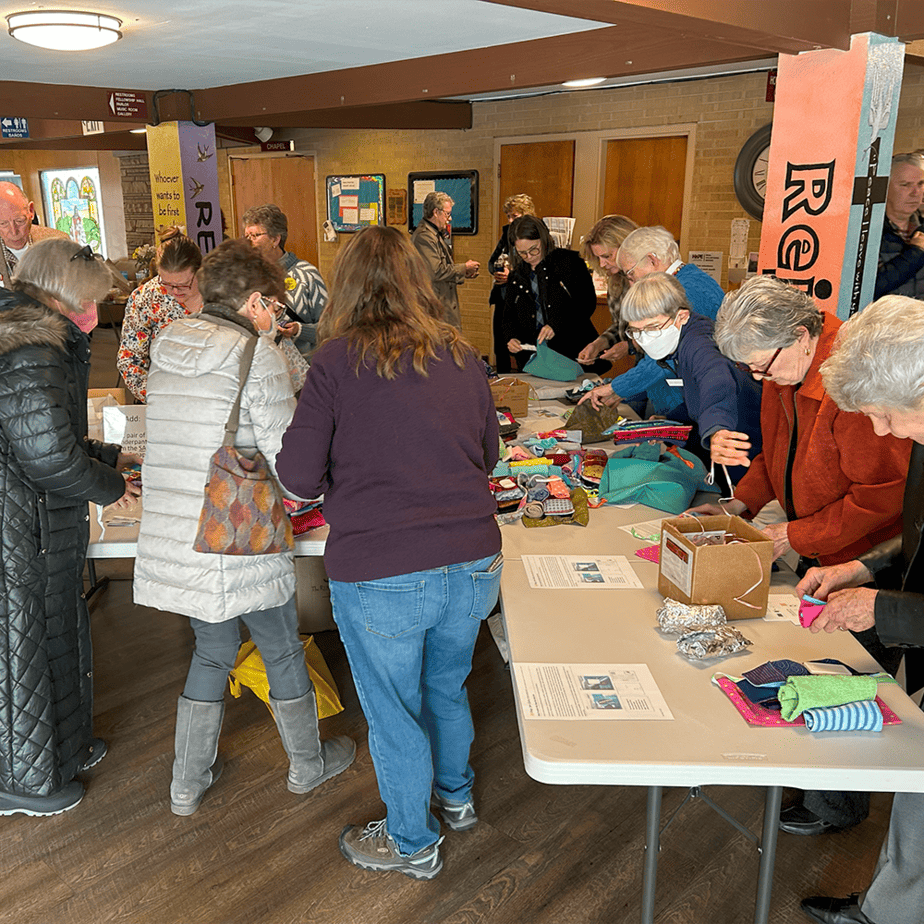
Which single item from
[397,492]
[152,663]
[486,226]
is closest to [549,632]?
[397,492]

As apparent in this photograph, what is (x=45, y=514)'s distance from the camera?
89.9 inches

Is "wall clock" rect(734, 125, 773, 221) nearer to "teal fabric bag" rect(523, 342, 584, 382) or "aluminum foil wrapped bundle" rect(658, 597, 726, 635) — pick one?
"teal fabric bag" rect(523, 342, 584, 382)

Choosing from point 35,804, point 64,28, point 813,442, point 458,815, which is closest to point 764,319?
point 813,442

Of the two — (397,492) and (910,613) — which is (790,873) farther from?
(397,492)

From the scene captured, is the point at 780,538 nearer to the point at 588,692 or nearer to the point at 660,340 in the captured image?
A: the point at 588,692

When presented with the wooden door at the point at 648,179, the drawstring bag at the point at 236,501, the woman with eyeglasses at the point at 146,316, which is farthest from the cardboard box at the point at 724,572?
the wooden door at the point at 648,179

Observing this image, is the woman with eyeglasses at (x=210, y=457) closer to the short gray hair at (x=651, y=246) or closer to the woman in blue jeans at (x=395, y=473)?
the woman in blue jeans at (x=395, y=473)

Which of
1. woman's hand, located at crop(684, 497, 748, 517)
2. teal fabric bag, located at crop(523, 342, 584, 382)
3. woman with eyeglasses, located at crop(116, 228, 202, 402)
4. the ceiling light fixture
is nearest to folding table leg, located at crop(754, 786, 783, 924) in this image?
woman's hand, located at crop(684, 497, 748, 517)

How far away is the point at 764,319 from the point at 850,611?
0.77 metres

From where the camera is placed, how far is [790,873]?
2.22 metres

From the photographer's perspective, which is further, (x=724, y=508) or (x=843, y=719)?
(x=724, y=508)

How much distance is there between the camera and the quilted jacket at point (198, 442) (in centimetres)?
212

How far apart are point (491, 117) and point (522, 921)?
804 centimetres

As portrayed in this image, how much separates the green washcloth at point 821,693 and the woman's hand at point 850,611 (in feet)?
0.58
